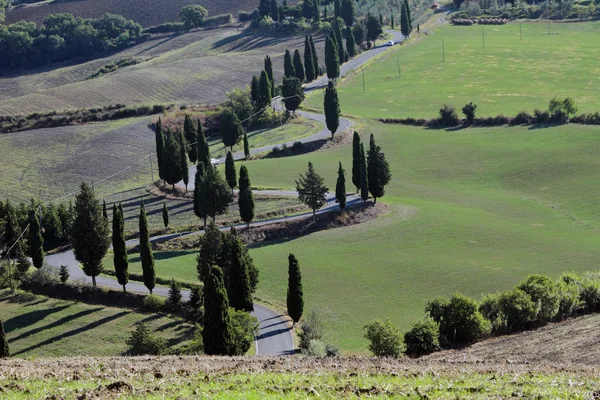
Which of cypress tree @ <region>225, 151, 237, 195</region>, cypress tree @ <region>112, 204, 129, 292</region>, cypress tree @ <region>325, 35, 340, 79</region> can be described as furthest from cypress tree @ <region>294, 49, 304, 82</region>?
cypress tree @ <region>112, 204, 129, 292</region>

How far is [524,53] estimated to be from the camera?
199500 mm

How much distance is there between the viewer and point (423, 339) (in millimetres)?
56250

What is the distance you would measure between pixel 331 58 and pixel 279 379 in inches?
5752

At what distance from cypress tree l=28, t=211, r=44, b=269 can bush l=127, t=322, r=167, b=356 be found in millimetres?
27942

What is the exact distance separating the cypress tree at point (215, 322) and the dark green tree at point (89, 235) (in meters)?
29.8

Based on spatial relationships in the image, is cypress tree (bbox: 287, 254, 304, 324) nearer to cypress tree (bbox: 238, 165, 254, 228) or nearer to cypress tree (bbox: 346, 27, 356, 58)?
cypress tree (bbox: 238, 165, 254, 228)

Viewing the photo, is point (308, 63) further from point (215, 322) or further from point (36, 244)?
point (215, 322)

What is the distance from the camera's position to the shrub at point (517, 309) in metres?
Answer: 59.1

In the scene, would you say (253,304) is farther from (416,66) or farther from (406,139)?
(416,66)

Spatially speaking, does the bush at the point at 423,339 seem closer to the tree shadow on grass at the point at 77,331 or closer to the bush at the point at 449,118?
the tree shadow on grass at the point at 77,331

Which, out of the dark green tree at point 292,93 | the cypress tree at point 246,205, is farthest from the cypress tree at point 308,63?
the cypress tree at point 246,205

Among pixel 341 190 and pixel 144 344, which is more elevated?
pixel 144 344

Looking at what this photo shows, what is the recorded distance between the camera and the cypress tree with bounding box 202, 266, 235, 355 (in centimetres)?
5100

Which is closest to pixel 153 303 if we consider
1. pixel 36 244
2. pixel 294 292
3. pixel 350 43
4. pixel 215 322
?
pixel 294 292
